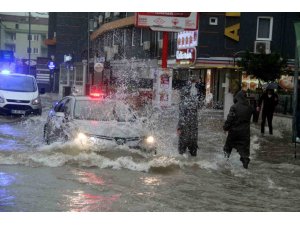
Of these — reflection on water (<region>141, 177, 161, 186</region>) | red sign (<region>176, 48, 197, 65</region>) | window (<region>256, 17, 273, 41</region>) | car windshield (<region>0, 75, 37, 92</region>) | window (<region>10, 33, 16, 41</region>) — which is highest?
window (<region>10, 33, 16, 41</region>)

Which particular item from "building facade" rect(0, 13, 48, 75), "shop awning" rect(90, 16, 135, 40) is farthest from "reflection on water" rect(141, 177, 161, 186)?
"building facade" rect(0, 13, 48, 75)

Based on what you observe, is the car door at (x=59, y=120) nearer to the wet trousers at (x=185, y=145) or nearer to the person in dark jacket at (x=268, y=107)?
the wet trousers at (x=185, y=145)

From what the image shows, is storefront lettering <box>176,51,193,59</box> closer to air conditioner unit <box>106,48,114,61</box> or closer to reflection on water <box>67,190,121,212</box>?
air conditioner unit <box>106,48,114,61</box>

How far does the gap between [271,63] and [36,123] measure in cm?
1016

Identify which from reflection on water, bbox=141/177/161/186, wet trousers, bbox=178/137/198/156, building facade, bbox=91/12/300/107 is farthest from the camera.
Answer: building facade, bbox=91/12/300/107

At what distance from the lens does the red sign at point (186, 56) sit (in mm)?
28453

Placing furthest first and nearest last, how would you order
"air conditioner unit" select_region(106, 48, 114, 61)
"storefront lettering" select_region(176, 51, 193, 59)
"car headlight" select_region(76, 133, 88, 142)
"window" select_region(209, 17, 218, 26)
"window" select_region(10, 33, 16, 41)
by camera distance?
"window" select_region(10, 33, 16, 41), "air conditioner unit" select_region(106, 48, 114, 61), "storefront lettering" select_region(176, 51, 193, 59), "window" select_region(209, 17, 218, 26), "car headlight" select_region(76, 133, 88, 142)

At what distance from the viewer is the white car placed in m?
10.4

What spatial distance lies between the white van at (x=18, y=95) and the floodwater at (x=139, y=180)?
7183mm

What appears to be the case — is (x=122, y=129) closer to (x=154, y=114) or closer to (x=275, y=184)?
(x=154, y=114)

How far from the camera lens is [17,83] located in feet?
70.5

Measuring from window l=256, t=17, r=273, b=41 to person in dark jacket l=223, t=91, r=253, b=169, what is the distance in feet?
62.1

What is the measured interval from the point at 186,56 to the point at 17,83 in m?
10.9

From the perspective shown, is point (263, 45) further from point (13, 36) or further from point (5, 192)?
point (13, 36)
